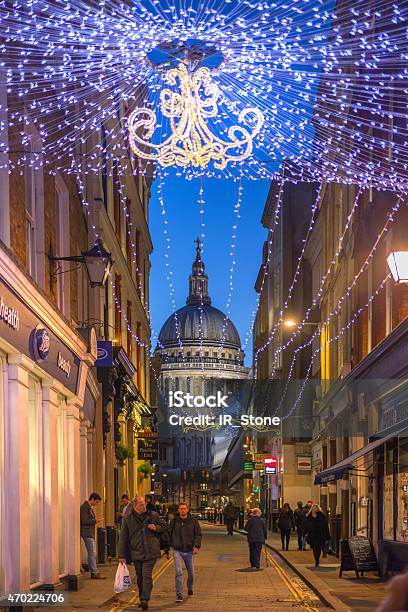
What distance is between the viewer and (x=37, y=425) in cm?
1644

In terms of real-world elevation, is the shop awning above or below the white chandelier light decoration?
below

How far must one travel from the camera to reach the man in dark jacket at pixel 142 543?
1577 cm

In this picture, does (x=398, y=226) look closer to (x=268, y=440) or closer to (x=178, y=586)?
(x=178, y=586)

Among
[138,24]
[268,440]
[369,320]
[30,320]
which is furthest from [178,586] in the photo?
[268,440]

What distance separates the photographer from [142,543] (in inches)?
623

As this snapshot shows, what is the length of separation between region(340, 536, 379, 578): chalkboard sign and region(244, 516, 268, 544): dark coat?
13.2ft

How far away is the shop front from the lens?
1358cm

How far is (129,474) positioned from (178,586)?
24.1 m

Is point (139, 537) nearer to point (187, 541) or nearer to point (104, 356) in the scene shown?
point (187, 541)

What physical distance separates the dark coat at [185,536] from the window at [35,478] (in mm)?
2648

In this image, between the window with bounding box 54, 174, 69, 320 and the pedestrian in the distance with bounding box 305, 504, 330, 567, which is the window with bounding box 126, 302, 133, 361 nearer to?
the pedestrian in the distance with bounding box 305, 504, 330, 567

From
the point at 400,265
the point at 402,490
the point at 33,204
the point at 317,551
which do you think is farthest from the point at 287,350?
the point at 400,265

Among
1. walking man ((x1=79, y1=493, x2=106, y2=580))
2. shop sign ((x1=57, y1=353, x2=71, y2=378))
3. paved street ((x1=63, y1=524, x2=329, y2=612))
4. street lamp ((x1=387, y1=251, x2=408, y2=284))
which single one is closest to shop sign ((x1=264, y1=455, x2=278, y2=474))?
paved street ((x1=63, y1=524, x2=329, y2=612))

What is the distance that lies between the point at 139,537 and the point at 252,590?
4.28 metres
